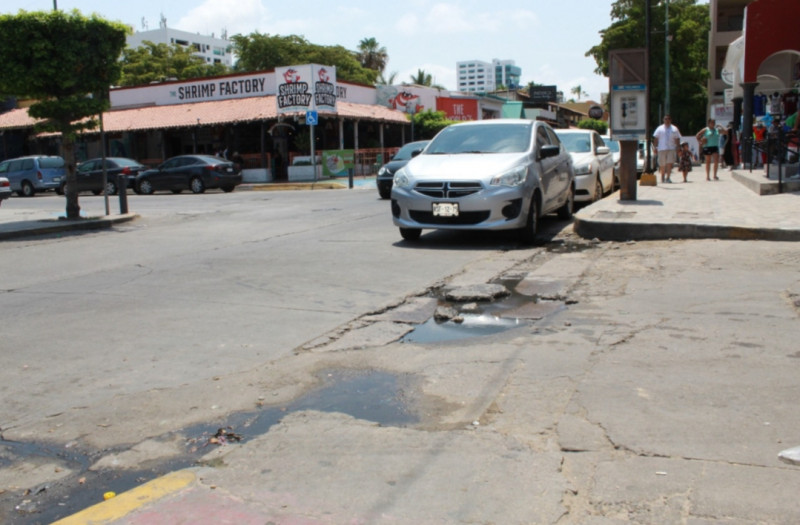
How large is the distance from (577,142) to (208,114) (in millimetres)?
23915

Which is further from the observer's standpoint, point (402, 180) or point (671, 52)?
point (671, 52)

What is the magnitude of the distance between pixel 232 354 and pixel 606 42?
159 ft

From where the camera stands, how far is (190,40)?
133 meters

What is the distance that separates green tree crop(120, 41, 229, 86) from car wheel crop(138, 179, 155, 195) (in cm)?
3866

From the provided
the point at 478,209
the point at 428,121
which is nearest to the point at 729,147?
the point at 478,209

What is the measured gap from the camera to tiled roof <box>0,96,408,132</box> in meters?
33.8

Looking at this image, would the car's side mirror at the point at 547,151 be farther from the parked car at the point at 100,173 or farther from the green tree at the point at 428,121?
the green tree at the point at 428,121

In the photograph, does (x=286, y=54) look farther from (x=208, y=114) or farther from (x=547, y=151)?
(x=547, y=151)

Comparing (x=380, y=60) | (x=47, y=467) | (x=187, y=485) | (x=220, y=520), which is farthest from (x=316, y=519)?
(x=380, y=60)

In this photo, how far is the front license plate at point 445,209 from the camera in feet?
32.3

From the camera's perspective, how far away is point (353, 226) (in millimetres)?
13086

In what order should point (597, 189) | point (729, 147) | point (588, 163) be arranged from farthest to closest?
point (729, 147), point (597, 189), point (588, 163)

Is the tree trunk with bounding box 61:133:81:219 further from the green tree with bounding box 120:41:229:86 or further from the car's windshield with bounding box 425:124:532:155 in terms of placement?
the green tree with bounding box 120:41:229:86

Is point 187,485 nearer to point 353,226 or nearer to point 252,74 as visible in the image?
point 353,226
